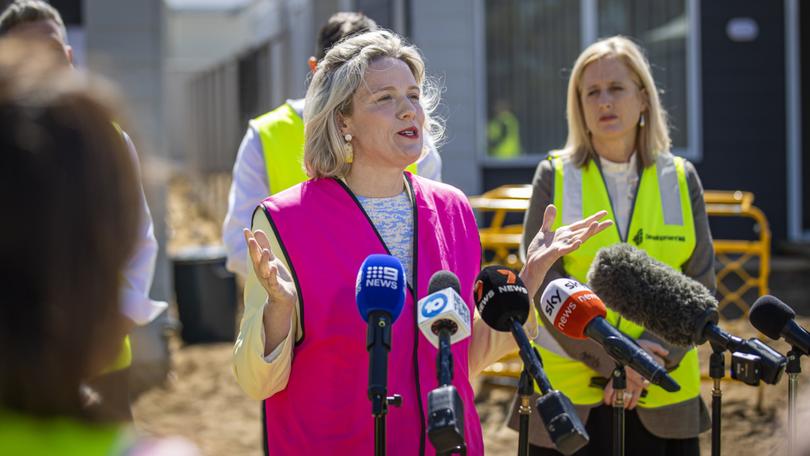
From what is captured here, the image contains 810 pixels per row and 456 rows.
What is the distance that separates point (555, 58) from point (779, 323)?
9.74 meters

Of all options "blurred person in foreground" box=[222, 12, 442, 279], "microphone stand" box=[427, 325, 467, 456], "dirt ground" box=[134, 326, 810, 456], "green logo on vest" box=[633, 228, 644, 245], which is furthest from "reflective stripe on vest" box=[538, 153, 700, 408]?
"dirt ground" box=[134, 326, 810, 456]

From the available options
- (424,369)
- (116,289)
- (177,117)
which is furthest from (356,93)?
(177,117)

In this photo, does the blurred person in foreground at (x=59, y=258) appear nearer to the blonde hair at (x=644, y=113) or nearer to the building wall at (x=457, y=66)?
the blonde hair at (x=644, y=113)

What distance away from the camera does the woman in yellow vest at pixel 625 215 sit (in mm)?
3742

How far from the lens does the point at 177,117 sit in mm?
27969

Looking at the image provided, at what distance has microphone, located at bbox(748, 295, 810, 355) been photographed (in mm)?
2840

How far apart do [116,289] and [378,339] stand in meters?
0.77

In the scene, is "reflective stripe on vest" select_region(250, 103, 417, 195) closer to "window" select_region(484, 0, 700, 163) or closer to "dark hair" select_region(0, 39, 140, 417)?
"dark hair" select_region(0, 39, 140, 417)

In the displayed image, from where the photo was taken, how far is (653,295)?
9.79ft

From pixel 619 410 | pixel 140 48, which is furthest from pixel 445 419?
pixel 140 48

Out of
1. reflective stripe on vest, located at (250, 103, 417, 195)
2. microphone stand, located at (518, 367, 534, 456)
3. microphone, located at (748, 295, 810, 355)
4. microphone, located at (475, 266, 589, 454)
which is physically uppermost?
reflective stripe on vest, located at (250, 103, 417, 195)

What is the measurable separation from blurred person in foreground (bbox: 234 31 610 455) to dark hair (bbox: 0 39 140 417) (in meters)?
1.05

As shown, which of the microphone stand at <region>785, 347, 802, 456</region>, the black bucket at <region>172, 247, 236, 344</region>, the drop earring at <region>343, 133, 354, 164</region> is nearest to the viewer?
the microphone stand at <region>785, 347, 802, 456</region>

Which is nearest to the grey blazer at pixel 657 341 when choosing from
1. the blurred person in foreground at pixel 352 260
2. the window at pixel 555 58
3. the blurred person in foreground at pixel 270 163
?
the blurred person in foreground at pixel 270 163
